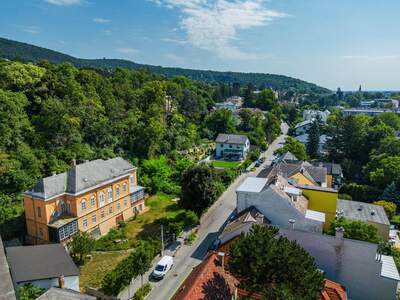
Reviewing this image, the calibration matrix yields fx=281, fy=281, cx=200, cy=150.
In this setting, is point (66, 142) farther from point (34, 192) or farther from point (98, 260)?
point (98, 260)

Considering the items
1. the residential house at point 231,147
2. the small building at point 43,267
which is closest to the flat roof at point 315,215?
the small building at point 43,267

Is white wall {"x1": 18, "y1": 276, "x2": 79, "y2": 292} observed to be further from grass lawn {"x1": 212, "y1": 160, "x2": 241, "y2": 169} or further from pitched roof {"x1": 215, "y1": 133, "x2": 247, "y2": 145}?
pitched roof {"x1": 215, "y1": 133, "x2": 247, "y2": 145}

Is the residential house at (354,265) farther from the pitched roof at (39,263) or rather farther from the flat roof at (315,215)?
the pitched roof at (39,263)

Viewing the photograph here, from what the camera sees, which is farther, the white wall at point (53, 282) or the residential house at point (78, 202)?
the residential house at point (78, 202)

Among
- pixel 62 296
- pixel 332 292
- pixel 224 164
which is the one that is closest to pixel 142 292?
pixel 62 296

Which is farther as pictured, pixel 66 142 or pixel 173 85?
pixel 173 85

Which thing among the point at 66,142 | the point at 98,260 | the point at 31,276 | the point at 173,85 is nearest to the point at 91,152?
the point at 66,142
